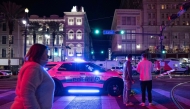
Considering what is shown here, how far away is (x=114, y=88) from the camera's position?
13.0 m

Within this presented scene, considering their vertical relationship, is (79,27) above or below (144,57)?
above

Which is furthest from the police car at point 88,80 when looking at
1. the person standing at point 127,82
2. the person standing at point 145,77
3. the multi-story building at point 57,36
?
the multi-story building at point 57,36

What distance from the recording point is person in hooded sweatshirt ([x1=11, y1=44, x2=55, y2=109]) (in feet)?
10.7

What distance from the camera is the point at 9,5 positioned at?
52.1m

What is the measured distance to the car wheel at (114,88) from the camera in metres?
12.9

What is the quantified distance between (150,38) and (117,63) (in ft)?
85.5

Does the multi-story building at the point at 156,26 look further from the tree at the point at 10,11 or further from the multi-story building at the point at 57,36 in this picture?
the tree at the point at 10,11

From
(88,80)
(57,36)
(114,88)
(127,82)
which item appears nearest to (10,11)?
(57,36)

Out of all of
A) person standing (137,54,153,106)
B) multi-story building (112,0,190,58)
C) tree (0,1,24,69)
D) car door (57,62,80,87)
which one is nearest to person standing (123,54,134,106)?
person standing (137,54,153,106)

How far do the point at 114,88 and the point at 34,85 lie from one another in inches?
390

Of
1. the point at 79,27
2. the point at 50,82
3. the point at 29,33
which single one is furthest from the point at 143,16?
the point at 50,82

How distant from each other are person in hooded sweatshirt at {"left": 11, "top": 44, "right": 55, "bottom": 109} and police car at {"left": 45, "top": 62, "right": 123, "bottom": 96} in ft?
31.6

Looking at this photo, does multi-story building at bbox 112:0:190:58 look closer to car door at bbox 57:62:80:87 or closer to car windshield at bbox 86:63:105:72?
→ car windshield at bbox 86:63:105:72

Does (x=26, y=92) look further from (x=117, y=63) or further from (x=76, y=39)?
(x=76, y=39)
